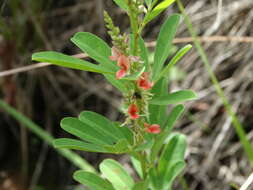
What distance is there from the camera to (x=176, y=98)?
84 centimetres

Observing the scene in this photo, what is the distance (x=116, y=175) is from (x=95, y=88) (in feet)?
4.02

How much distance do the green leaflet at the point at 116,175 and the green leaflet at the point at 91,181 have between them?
5 cm

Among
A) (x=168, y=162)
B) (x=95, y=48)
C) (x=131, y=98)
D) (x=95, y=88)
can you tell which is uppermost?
(x=95, y=48)

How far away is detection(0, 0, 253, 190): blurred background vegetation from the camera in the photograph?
75.2 inches

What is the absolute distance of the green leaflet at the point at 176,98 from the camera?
82cm

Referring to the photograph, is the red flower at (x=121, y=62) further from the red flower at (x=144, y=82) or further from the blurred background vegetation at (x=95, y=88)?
the blurred background vegetation at (x=95, y=88)

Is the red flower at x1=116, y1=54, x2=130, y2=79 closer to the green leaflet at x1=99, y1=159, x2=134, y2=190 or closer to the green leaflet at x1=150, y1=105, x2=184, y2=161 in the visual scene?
the green leaflet at x1=150, y1=105, x2=184, y2=161

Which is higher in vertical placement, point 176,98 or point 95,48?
point 95,48

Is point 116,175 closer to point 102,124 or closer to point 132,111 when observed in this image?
point 102,124

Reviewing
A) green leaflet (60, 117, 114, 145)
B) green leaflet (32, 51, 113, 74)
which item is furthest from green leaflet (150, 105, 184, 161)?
green leaflet (32, 51, 113, 74)

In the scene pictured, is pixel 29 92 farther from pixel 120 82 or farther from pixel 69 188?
pixel 120 82

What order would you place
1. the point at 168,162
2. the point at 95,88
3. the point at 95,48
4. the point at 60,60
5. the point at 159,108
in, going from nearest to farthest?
the point at 60,60 → the point at 95,48 → the point at 159,108 → the point at 168,162 → the point at 95,88

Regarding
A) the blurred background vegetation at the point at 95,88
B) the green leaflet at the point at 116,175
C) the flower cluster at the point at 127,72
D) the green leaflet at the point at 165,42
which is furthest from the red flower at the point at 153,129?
the blurred background vegetation at the point at 95,88

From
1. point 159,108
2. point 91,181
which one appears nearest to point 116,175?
point 91,181
